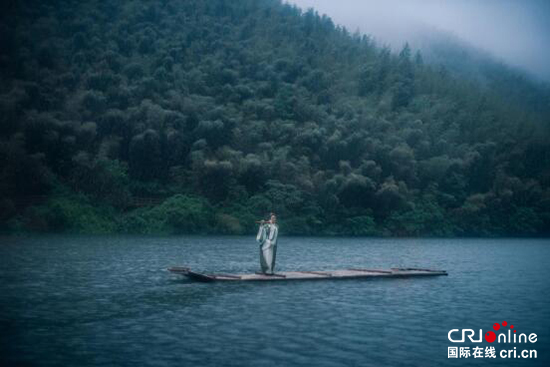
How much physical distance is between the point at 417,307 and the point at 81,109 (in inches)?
1945

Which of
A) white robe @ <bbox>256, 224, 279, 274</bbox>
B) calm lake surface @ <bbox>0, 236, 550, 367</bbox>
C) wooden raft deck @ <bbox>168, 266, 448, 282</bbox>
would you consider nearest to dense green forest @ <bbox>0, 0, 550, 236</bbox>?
calm lake surface @ <bbox>0, 236, 550, 367</bbox>

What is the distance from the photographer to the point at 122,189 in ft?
168

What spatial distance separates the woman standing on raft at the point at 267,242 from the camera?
1855 cm

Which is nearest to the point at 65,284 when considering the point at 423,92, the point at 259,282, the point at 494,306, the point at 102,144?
the point at 259,282

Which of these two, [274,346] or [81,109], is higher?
[81,109]

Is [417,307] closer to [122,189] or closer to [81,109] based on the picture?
[122,189]

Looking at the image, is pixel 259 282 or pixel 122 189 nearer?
pixel 259 282

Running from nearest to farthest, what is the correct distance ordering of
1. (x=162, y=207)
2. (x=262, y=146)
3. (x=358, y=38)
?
(x=162, y=207)
(x=262, y=146)
(x=358, y=38)

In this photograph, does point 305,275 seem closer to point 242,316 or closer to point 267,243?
point 267,243

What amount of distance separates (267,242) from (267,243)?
5cm

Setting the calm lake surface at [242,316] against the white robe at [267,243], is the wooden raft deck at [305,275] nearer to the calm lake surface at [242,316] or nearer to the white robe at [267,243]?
the calm lake surface at [242,316]

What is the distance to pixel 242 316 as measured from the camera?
1245 cm

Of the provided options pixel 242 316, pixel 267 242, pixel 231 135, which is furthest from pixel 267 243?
pixel 231 135

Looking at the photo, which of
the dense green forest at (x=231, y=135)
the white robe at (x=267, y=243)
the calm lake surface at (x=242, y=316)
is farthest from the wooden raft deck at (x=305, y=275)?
the dense green forest at (x=231, y=135)
